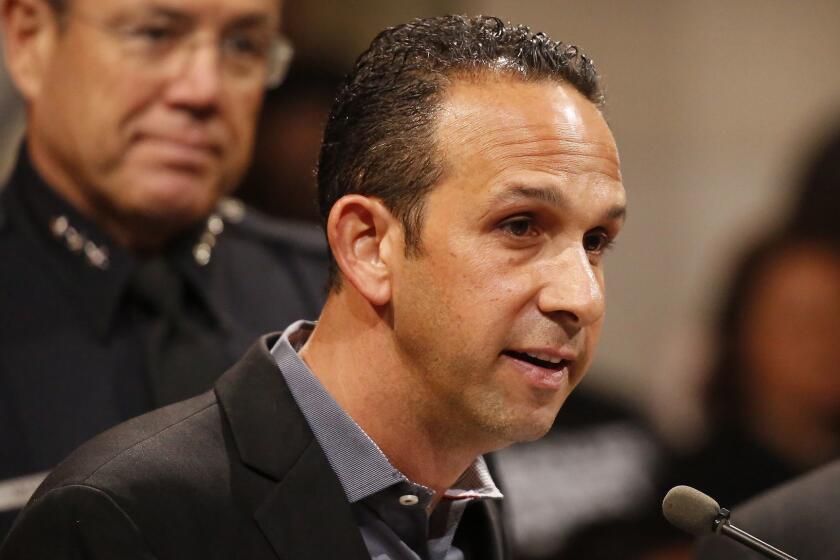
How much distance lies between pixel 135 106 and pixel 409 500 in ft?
3.56

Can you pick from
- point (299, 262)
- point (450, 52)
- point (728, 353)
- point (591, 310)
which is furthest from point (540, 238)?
point (728, 353)

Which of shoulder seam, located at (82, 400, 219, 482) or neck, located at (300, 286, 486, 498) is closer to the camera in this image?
shoulder seam, located at (82, 400, 219, 482)

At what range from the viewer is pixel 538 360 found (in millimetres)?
1757

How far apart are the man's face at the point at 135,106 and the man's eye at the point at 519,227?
38.8 inches

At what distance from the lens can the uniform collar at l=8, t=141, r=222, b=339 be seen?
96.2 inches

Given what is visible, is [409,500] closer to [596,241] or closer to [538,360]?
[538,360]

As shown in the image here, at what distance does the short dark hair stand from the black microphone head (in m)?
0.44

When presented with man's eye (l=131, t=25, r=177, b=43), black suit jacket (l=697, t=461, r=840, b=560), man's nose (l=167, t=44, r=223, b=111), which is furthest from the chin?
black suit jacket (l=697, t=461, r=840, b=560)

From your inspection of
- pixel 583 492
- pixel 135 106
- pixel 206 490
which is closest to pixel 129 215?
pixel 135 106

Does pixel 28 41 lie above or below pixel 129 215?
above

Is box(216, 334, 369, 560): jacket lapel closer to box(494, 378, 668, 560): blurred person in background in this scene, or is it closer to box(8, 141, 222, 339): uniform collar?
box(8, 141, 222, 339): uniform collar

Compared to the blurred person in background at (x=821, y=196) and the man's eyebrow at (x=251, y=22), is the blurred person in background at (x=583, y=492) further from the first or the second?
the man's eyebrow at (x=251, y=22)

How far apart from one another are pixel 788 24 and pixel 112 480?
334 cm

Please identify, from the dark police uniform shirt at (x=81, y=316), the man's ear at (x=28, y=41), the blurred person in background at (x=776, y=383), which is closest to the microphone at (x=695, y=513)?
the dark police uniform shirt at (x=81, y=316)
